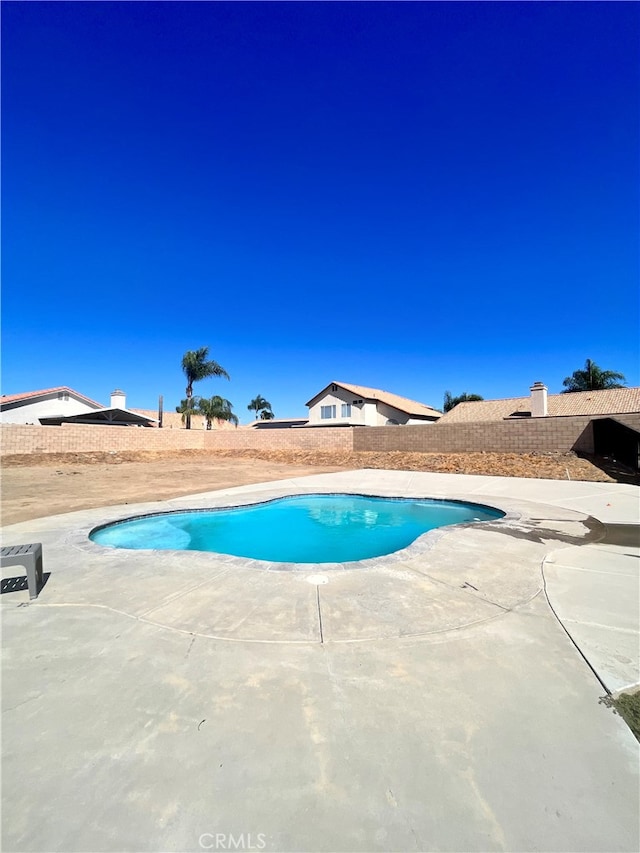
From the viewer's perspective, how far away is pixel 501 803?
1.65 metres

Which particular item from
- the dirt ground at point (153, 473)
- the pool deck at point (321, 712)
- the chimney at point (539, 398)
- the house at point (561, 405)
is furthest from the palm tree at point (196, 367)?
the pool deck at point (321, 712)

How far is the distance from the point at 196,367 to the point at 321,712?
37230 mm

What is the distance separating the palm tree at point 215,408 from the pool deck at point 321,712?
3510 cm

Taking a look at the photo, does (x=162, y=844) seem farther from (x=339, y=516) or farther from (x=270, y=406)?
(x=270, y=406)

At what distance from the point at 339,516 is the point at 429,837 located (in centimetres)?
839

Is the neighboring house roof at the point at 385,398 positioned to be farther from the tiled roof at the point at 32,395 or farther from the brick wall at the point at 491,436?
the tiled roof at the point at 32,395

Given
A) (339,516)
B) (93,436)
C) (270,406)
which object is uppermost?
(270,406)

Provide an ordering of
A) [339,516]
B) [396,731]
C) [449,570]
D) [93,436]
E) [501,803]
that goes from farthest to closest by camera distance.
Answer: [93,436] → [339,516] → [449,570] → [396,731] → [501,803]

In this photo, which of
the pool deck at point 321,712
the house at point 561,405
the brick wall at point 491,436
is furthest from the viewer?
the house at point 561,405

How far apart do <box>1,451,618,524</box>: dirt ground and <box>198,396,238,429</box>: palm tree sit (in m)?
13.9

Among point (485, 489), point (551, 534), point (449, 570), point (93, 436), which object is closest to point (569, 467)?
point (485, 489)

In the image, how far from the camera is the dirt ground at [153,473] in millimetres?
10414

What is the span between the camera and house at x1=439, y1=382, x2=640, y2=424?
2461cm

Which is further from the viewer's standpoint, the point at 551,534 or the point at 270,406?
the point at 270,406
